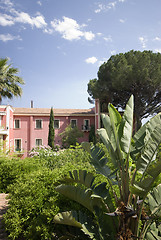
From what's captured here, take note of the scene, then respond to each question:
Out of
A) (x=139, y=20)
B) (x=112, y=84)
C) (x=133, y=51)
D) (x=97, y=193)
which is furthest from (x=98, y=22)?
(x=133, y=51)

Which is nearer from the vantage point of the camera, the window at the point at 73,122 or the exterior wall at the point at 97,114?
the exterior wall at the point at 97,114


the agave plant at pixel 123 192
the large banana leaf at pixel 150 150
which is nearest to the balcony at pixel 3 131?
the agave plant at pixel 123 192

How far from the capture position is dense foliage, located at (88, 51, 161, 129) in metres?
25.1

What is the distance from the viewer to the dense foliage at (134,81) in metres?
25.1

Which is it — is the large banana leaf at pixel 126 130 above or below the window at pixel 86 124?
below

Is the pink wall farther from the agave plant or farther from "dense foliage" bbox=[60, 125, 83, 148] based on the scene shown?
the agave plant

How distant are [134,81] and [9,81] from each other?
47.5 feet

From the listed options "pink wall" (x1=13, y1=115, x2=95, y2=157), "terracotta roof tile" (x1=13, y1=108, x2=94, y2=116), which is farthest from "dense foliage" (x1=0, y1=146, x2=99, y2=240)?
"terracotta roof tile" (x1=13, y1=108, x2=94, y2=116)

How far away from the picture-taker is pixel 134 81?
83.0 feet

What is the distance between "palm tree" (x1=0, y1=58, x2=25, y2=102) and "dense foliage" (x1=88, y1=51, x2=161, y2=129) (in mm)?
11437

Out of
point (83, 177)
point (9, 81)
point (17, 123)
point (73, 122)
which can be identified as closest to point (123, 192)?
point (83, 177)

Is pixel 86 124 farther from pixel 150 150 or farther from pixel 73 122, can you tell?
pixel 150 150

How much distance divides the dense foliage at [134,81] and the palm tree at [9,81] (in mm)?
11437

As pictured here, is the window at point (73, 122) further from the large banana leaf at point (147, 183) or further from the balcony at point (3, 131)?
the large banana leaf at point (147, 183)
